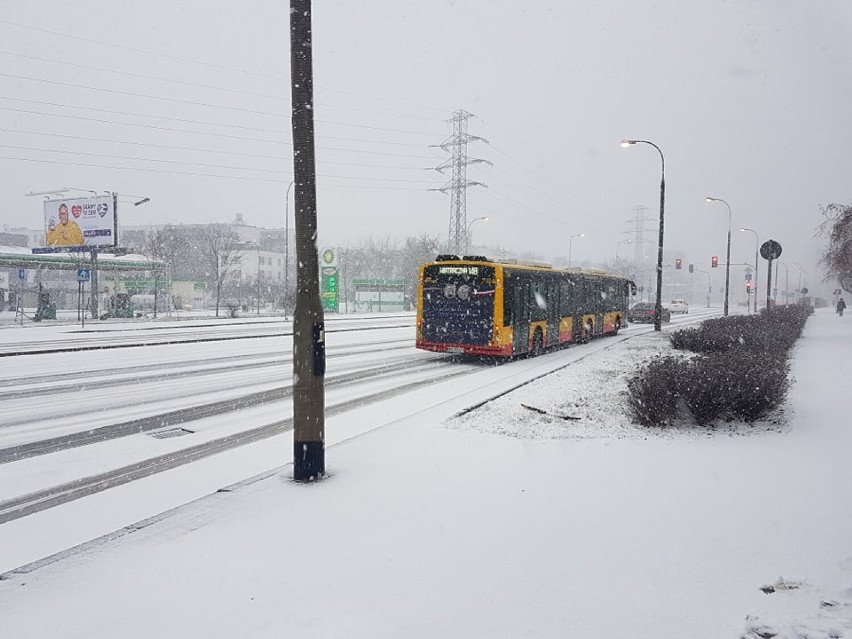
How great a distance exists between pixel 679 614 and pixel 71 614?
3.61 metres

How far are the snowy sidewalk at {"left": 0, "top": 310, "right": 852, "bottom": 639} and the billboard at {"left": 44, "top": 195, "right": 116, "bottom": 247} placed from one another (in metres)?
42.0

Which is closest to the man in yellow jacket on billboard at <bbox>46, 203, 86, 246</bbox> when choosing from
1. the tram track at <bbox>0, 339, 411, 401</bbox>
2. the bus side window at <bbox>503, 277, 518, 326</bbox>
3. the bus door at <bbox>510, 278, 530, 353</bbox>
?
the tram track at <bbox>0, 339, 411, 401</bbox>

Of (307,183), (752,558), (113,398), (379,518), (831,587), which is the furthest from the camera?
(113,398)

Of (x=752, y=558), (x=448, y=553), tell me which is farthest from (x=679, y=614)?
(x=448, y=553)

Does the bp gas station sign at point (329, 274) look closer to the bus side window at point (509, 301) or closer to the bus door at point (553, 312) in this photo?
the bus door at point (553, 312)

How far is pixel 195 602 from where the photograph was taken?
12.7ft

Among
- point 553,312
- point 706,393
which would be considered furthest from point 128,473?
point 553,312

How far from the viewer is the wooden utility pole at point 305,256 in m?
6.25

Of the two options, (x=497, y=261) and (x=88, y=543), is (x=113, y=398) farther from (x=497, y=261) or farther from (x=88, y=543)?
(x=497, y=261)

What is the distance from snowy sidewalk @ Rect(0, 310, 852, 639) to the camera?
3.64 m

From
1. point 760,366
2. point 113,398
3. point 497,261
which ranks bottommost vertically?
point 113,398

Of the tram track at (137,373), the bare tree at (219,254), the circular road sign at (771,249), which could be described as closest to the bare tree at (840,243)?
the circular road sign at (771,249)

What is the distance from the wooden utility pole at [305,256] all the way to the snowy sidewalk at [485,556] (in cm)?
39

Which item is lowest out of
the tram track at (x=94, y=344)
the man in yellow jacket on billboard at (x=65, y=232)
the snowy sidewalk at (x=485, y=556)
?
the tram track at (x=94, y=344)
